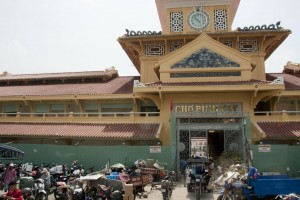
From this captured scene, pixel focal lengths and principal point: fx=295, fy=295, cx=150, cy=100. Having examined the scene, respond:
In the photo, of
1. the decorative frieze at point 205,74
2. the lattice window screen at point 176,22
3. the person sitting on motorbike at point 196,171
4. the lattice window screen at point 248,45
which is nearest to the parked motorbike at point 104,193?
the person sitting on motorbike at point 196,171

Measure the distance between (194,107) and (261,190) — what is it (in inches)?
413

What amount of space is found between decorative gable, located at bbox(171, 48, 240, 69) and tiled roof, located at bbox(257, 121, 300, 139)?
4.67 m

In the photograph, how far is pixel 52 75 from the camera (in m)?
29.4

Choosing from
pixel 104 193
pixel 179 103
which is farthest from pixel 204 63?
pixel 104 193

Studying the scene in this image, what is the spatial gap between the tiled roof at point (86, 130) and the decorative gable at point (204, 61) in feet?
15.7

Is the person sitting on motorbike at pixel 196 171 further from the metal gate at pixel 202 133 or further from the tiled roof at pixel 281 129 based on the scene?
the tiled roof at pixel 281 129

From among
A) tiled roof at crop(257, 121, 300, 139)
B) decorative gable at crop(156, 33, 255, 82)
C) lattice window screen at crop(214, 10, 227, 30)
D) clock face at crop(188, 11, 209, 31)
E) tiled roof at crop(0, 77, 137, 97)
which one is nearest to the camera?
tiled roof at crop(257, 121, 300, 139)

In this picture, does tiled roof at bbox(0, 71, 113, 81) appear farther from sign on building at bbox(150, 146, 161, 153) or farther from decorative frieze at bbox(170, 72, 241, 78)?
sign on building at bbox(150, 146, 161, 153)

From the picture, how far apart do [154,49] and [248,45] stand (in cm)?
764

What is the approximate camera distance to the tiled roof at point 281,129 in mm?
18109

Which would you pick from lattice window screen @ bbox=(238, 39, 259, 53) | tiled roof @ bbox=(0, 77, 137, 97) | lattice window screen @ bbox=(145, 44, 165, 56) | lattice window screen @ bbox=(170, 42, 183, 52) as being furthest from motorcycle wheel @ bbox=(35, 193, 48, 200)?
lattice window screen @ bbox=(238, 39, 259, 53)

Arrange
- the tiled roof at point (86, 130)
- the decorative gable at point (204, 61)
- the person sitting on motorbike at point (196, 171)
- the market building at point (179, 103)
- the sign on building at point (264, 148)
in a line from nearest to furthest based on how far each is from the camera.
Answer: the person sitting on motorbike at point (196, 171) < the sign on building at point (264, 148) < the market building at point (179, 103) < the tiled roof at point (86, 130) < the decorative gable at point (204, 61)


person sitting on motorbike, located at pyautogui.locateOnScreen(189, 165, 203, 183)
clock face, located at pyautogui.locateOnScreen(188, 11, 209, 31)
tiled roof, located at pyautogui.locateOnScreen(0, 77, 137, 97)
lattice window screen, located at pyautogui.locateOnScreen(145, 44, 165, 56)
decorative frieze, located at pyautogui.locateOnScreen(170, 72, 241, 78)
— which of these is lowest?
person sitting on motorbike, located at pyautogui.locateOnScreen(189, 165, 203, 183)

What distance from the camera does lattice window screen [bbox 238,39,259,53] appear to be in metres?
23.8
